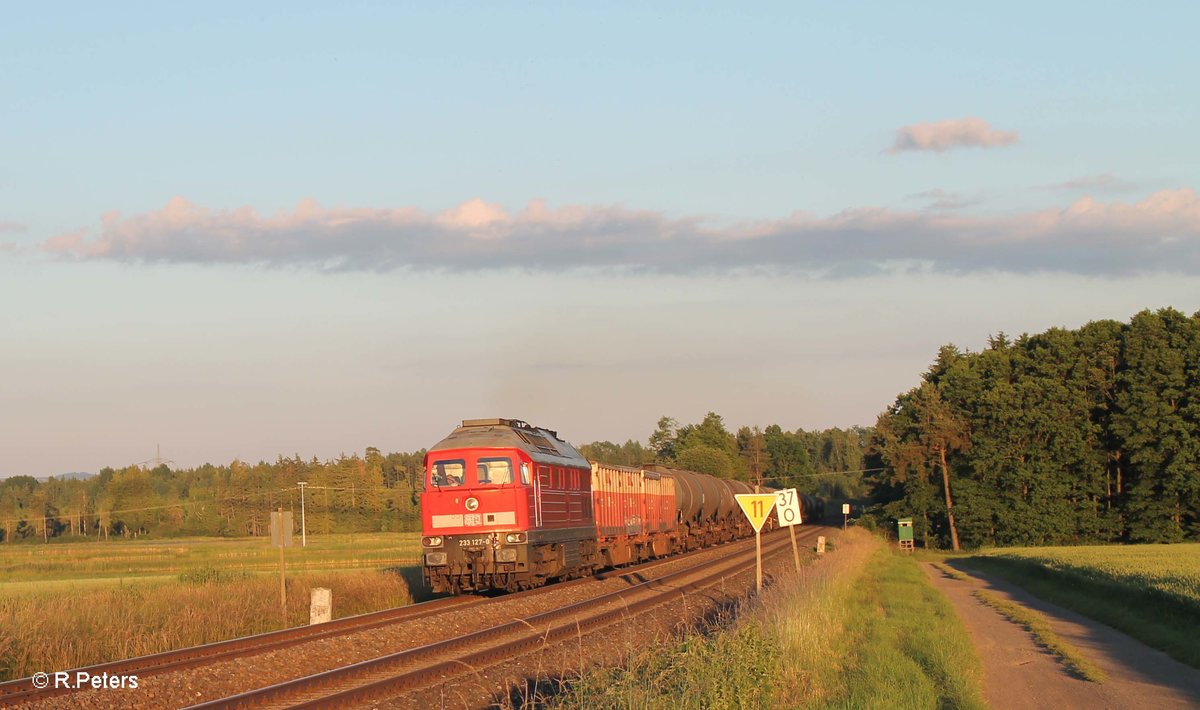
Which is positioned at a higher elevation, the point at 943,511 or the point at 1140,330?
the point at 1140,330

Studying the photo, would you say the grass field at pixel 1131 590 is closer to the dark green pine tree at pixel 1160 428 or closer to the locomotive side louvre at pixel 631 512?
the locomotive side louvre at pixel 631 512

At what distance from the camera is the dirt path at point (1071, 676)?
1400 centimetres

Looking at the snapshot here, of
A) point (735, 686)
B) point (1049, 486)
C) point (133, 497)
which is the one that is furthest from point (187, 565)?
point (133, 497)

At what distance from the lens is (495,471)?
26.6 meters

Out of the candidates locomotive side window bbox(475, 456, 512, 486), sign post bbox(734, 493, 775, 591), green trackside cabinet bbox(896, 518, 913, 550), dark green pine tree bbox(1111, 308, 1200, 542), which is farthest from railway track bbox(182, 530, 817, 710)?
dark green pine tree bbox(1111, 308, 1200, 542)

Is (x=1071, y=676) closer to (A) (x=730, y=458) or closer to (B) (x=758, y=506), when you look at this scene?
(B) (x=758, y=506)

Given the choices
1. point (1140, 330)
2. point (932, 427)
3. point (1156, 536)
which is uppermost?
point (1140, 330)

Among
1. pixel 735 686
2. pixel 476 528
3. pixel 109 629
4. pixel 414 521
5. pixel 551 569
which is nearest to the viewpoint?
pixel 735 686

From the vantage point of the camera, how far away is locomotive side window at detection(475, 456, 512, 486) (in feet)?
87.1

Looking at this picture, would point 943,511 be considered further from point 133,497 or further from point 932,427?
point 133,497

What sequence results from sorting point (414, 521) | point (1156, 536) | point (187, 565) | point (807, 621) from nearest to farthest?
point (807, 621) → point (1156, 536) → point (187, 565) → point (414, 521)

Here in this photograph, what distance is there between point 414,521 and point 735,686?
442 ft

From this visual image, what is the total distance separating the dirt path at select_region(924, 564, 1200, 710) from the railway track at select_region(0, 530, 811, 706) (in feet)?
35.9

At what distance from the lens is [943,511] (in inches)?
2894
